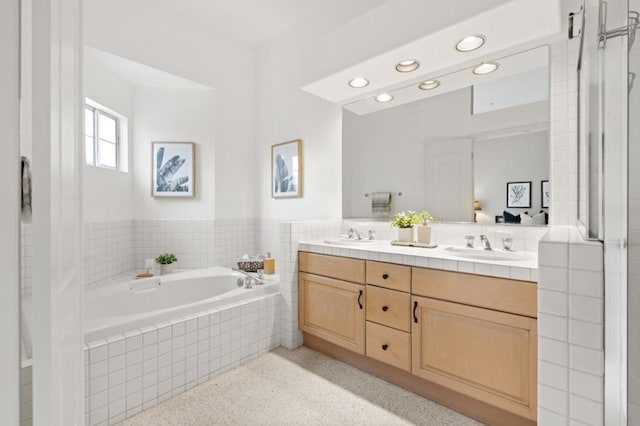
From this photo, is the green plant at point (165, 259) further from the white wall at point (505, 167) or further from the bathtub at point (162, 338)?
the white wall at point (505, 167)

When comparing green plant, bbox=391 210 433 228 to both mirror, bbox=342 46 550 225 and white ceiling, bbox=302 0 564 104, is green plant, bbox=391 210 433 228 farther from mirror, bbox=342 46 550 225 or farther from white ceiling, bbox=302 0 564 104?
white ceiling, bbox=302 0 564 104

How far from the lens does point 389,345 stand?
1.89 m

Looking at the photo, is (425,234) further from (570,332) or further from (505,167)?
(570,332)

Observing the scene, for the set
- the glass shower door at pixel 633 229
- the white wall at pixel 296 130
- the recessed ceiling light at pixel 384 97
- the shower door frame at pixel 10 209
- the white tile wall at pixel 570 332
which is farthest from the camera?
the white wall at pixel 296 130

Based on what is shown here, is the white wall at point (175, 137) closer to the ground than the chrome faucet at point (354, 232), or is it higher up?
higher up

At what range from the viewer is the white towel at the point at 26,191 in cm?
39

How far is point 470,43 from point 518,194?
103 centimetres

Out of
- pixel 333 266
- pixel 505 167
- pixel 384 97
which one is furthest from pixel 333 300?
pixel 384 97

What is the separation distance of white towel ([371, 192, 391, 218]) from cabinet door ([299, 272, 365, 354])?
773 millimetres

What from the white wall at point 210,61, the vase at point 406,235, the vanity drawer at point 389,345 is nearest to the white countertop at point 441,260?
the vase at point 406,235

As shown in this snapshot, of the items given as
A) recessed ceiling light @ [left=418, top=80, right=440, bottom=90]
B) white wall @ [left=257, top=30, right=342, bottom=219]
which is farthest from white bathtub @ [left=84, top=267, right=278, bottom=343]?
recessed ceiling light @ [left=418, top=80, right=440, bottom=90]

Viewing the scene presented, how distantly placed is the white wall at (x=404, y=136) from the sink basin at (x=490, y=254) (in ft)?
1.34

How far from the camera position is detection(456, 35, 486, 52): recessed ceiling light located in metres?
1.91

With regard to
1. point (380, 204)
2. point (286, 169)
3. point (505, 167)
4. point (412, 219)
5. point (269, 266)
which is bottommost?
point (269, 266)
